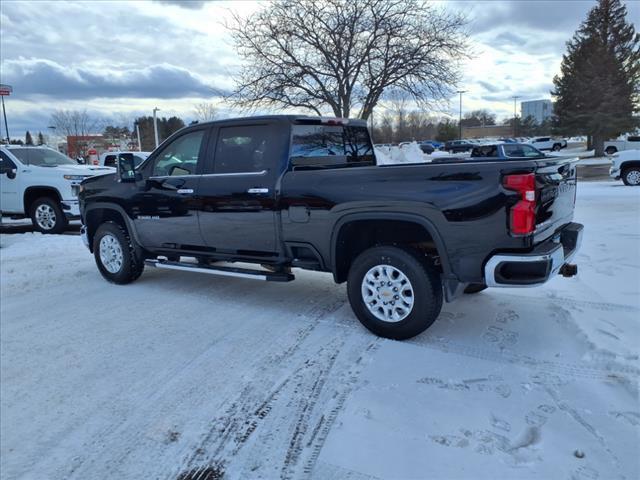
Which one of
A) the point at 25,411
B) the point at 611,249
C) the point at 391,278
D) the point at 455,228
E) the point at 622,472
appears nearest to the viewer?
the point at 622,472

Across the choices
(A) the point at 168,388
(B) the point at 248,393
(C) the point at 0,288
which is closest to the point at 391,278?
(B) the point at 248,393

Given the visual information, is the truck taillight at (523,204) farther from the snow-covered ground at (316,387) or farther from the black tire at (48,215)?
the black tire at (48,215)

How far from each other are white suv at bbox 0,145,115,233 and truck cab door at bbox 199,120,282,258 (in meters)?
6.46

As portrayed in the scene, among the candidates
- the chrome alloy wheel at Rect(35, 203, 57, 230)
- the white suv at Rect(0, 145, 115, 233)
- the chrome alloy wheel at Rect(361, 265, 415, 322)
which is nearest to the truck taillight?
the chrome alloy wheel at Rect(361, 265, 415, 322)

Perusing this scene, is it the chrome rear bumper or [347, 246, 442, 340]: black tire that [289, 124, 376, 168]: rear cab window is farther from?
the chrome rear bumper

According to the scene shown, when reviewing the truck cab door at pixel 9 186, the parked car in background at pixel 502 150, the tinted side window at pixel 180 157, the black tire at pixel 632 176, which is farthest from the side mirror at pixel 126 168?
the black tire at pixel 632 176

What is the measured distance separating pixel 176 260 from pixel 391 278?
3197 mm

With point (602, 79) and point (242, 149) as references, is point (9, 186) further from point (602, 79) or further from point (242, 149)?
point (602, 79)

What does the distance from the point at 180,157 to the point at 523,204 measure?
3905 mm

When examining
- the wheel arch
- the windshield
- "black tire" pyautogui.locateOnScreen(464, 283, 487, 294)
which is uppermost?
the windshield

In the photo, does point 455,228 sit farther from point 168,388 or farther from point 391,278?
point 168,388

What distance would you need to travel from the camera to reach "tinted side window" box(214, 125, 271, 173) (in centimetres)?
514

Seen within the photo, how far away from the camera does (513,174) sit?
3605 mm

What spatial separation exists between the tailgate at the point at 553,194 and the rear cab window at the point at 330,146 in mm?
2239
